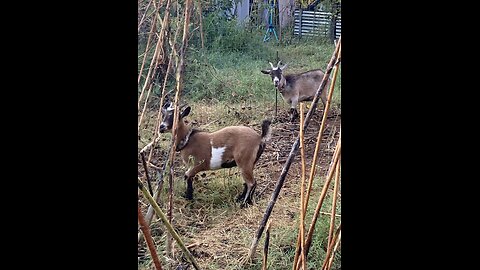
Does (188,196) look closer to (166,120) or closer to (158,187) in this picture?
(158,187)

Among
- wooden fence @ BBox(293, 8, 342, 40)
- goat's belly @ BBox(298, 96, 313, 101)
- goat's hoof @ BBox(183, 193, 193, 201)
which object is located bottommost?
goat's hoof @ BBox(183, 193, 193, 201)

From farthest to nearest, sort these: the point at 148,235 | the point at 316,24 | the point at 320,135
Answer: the point at 316,24 < the point at 320,135 < the point at 148,235

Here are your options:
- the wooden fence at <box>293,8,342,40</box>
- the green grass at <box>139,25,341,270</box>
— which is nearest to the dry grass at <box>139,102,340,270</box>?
the green grass at <box>139,25,341,270</box>

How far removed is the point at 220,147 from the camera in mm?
1461

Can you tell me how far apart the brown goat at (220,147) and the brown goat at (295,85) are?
0.09 meters

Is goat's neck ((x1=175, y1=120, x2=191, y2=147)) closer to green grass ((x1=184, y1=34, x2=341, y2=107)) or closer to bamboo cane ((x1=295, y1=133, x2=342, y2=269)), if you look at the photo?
green grass ((x1=184, y1=34, x2=341, y2=107))

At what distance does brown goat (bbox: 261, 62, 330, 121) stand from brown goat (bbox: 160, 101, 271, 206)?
91 mm

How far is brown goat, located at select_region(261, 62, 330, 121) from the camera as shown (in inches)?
57.6

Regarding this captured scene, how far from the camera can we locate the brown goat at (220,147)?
1.45 meters

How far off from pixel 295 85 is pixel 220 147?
0.81 feet

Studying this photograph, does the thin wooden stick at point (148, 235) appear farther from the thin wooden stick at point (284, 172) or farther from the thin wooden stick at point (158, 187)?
the thin wooden stick at point (284, 172)

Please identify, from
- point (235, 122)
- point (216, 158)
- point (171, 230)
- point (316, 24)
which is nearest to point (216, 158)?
point (216, 158)
